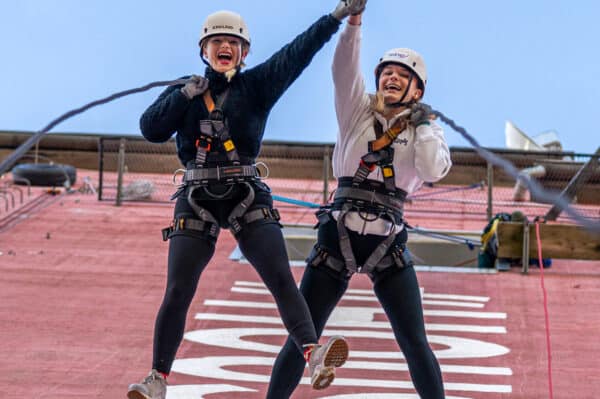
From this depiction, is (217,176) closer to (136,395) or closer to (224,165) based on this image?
(224,165)

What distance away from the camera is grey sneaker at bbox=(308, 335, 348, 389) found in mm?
5539

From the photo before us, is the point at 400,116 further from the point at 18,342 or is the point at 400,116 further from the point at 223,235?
the point at 223,235

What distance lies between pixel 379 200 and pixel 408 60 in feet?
2.46

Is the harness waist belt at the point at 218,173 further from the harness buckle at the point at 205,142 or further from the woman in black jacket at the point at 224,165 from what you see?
the harness buckle at the point at 205,142

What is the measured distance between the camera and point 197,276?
19.2 feet

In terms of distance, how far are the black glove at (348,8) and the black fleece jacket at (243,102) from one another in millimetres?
52

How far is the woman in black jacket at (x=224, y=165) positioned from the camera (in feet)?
19.1

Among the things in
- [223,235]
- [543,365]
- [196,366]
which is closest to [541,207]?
[223,235]

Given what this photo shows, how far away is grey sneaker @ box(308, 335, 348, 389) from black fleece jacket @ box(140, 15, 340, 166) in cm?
110

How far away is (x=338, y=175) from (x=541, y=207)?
10942 mm

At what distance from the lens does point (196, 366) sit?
8602 mm

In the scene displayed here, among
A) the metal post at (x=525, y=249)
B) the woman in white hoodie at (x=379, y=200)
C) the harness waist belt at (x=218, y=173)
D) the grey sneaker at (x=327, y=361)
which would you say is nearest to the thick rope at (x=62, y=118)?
the harness waist belt at (x=218, y=173)

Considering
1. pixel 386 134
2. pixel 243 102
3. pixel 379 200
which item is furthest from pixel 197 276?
pixel 386 134

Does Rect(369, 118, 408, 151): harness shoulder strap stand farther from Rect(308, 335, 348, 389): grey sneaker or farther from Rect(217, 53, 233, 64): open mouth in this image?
Rect(308, 335, 348, 389): grey sneaker
